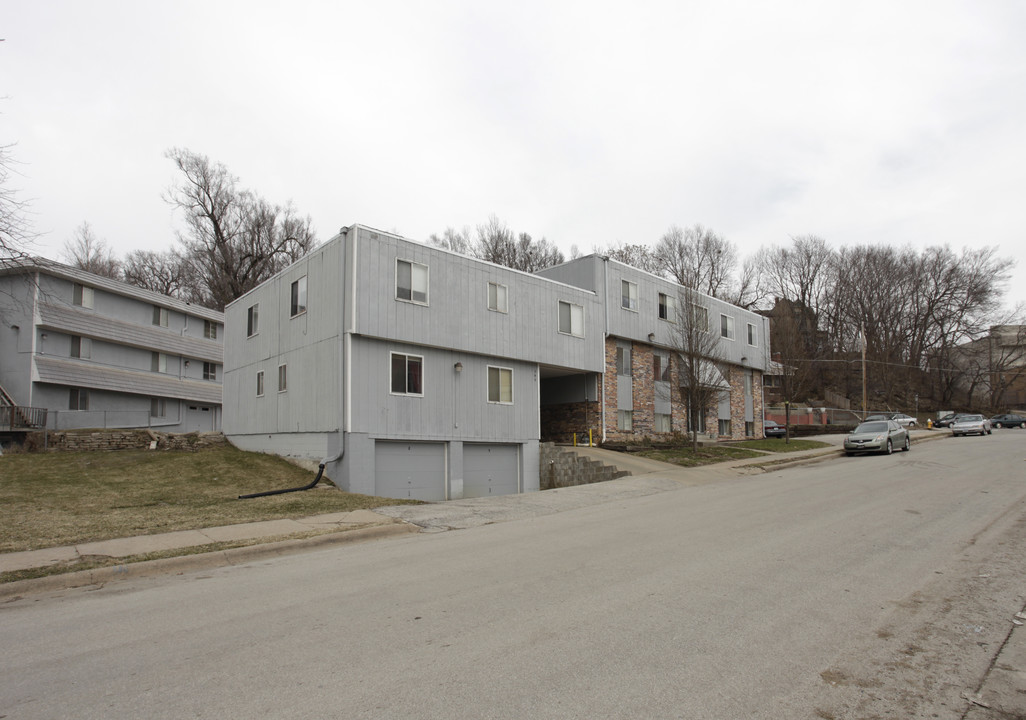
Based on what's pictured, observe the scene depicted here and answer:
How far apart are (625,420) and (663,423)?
287cm

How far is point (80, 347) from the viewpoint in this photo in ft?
110

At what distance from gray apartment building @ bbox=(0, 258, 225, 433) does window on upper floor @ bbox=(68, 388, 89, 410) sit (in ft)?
0.17

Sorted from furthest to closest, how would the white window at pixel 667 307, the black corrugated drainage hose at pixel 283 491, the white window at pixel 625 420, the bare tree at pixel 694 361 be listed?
the white window at pixel 667 307
the white window at pixel 625 420
the bare tree at pixel 694 361
the black corrugated drainage hose at pixel 283 491

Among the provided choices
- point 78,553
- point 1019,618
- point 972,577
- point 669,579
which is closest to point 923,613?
point 1019,618

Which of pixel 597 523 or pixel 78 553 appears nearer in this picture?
pixel 78 553

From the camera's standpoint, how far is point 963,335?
206 feet


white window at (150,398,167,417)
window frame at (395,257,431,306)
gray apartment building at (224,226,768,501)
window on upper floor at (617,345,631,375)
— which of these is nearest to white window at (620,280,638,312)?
gray apartment building at (224,226,768,501)

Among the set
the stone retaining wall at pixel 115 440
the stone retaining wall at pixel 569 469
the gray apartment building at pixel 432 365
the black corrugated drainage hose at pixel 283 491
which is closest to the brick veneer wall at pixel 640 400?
the gray apartment building at pixel 432 365

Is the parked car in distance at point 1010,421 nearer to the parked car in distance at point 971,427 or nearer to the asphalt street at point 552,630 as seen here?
the parked car in distance at point 971,427

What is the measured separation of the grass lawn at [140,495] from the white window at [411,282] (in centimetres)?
597

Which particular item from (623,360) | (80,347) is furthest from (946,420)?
(80,347)

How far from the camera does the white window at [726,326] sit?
33544 millimetres

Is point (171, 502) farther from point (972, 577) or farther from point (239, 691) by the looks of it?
point (972, 577)

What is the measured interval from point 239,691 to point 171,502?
1140 cm
